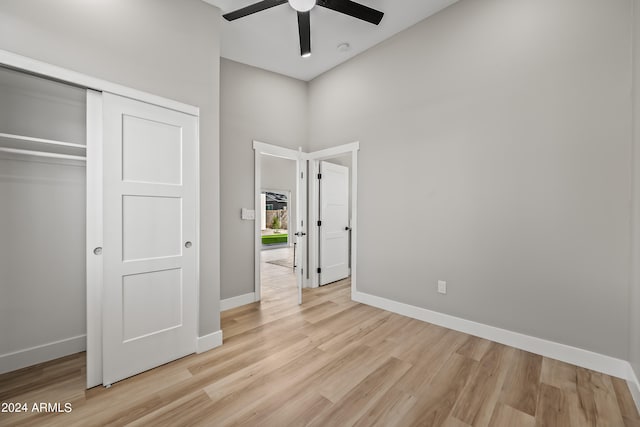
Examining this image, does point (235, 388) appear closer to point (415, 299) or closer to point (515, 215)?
point (415, 299)

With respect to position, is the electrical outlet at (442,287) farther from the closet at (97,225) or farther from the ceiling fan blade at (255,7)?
the ceiling fan blade at (255,7)

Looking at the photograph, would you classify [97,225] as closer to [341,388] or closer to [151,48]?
[151,48]

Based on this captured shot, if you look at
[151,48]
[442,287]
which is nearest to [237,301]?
[442,287]

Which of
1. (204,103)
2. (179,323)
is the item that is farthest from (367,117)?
(179,323)

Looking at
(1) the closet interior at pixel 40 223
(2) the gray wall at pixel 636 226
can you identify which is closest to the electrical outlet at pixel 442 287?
(2) the gray wall at pixel 636 226

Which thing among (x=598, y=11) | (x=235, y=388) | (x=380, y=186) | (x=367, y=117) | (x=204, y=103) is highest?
(x=598, y=11)

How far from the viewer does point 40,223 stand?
2.20 m

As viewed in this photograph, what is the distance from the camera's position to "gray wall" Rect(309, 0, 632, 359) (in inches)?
79.9

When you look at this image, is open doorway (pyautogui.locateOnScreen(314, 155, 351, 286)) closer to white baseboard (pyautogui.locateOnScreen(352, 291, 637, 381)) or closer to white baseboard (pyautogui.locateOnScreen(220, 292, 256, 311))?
white baseboard (pyautogui.locateOnScreen(220, 292, 256, 311))

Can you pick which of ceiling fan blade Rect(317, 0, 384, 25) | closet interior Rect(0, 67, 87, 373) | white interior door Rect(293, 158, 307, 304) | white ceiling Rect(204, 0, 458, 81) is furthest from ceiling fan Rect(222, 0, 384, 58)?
white interior door Rect(293, 158, 307, 304)

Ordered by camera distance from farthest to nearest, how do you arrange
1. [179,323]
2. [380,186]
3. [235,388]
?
[380,186] < [179,323] < [235,388]

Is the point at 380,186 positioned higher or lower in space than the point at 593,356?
higher

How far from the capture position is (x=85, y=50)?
6.16 ft

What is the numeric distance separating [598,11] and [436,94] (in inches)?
50.1
